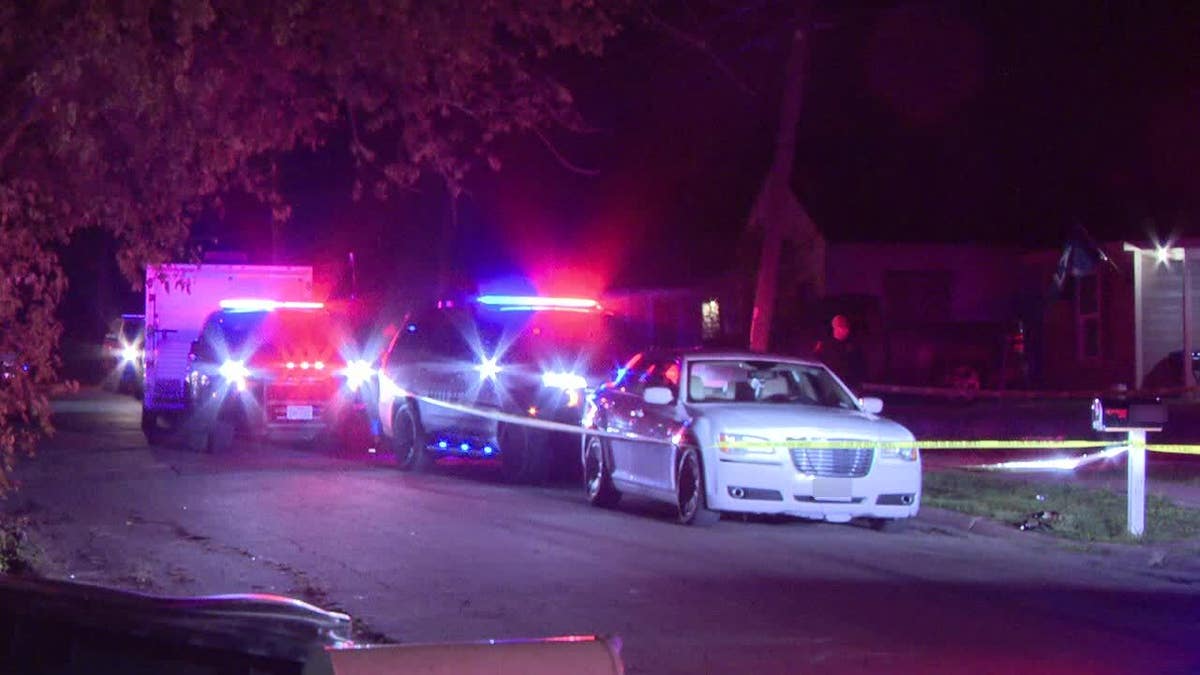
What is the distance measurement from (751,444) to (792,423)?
452mm

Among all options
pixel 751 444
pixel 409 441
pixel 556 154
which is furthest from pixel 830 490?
pixel 409 441

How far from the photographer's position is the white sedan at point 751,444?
1423 centimetres

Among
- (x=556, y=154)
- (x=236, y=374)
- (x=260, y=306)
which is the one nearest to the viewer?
(x=556, y=154)

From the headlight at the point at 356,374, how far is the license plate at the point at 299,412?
0.73 m

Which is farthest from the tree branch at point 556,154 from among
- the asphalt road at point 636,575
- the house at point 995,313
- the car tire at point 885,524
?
the house at point 995,313

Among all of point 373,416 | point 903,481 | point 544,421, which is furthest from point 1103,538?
point 373,416

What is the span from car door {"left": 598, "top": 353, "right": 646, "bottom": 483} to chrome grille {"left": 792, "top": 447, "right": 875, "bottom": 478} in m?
2.14

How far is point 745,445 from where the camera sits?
14273 millimetres

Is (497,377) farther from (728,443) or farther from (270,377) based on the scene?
(728,443)

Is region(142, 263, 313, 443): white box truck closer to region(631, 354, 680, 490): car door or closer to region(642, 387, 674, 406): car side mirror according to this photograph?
region(631, 354, 680, 490): car door

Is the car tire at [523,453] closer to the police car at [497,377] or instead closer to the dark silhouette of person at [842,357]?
the police car at [497,377]

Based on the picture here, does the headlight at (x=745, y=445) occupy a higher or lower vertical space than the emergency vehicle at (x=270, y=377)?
lower

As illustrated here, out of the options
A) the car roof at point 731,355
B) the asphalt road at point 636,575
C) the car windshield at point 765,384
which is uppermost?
the car roof at point 731,355

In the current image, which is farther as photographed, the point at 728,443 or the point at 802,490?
the point at 728,443
